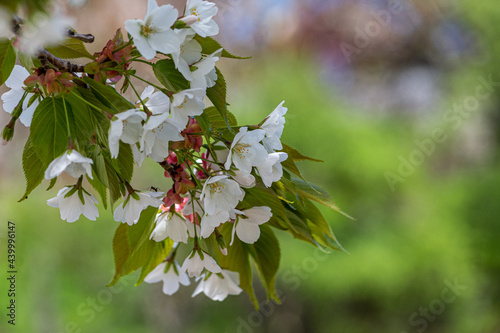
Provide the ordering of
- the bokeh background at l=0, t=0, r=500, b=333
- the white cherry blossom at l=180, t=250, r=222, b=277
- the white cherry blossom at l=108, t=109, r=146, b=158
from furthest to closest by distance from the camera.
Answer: the bokeh background at l=0, t=0, r=500, b=333, the white cherry blossom at l=180, t=250, r=222, b=277, the white cherry blossom at l=108, t=109, r=146, b=158

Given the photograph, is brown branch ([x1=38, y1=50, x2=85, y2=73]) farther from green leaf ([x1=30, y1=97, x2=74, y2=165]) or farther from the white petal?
the white petal

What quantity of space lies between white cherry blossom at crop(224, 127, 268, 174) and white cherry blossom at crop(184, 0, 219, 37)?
0.06 meters

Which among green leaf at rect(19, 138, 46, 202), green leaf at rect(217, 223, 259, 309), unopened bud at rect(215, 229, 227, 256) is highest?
green leaf at rect(19, 138, 46, 202)

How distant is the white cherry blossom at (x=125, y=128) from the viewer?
27 centimetres

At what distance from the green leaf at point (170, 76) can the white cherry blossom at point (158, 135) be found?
25mm

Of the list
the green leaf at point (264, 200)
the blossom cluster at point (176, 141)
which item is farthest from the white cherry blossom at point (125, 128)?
the green leaf at point (264, 200)

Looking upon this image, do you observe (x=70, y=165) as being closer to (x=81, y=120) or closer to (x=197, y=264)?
(x=81, y=120)

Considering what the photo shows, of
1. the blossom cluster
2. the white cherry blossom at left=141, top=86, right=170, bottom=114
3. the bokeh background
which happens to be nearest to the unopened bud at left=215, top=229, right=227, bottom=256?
the blossom cluster

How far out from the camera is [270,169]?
1.04ft

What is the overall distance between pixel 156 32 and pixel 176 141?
70mm

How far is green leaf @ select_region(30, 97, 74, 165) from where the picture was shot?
0.30m

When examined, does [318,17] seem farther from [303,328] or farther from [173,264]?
[173,264]

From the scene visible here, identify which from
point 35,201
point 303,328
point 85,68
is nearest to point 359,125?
point 303,328

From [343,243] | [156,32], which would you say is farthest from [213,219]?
[343,243]
